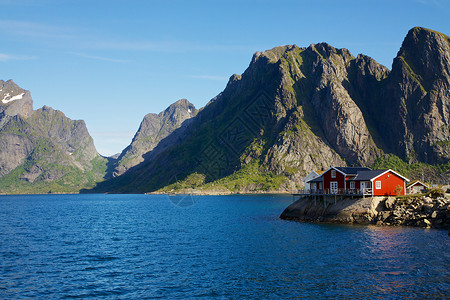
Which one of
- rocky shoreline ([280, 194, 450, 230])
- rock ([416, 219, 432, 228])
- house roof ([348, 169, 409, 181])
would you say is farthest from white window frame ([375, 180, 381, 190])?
rock ([416, 219, 432, 228])

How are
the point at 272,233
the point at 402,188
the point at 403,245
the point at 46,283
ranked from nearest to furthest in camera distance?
1. the point at 46,283
2. the point at 403,245
3. the point at 272,233
4. the point at 402,188

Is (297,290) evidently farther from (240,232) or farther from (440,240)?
(240,232)

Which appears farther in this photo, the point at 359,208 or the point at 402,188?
the point at 402,188

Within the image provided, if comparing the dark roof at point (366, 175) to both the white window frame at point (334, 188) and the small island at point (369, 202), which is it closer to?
the small island at point (369, 202)

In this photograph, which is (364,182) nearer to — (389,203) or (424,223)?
(389,203)

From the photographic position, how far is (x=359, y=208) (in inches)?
3241

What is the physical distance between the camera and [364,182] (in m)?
85.4

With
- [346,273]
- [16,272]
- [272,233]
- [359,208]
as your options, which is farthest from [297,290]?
[359,208]

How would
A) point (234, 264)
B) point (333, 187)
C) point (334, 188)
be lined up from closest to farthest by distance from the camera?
point (234, 264) < point (334, 188) < point (333, 187)

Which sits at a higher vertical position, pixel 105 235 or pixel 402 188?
pixel 402 188

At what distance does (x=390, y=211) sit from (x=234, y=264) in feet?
144

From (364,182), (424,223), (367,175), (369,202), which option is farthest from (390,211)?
(367,175)

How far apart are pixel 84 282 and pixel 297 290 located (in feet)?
71.2

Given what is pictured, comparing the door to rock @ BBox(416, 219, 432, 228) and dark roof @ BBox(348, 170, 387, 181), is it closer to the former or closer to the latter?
dark roof @ BBox(348, 170, 387, 181)
